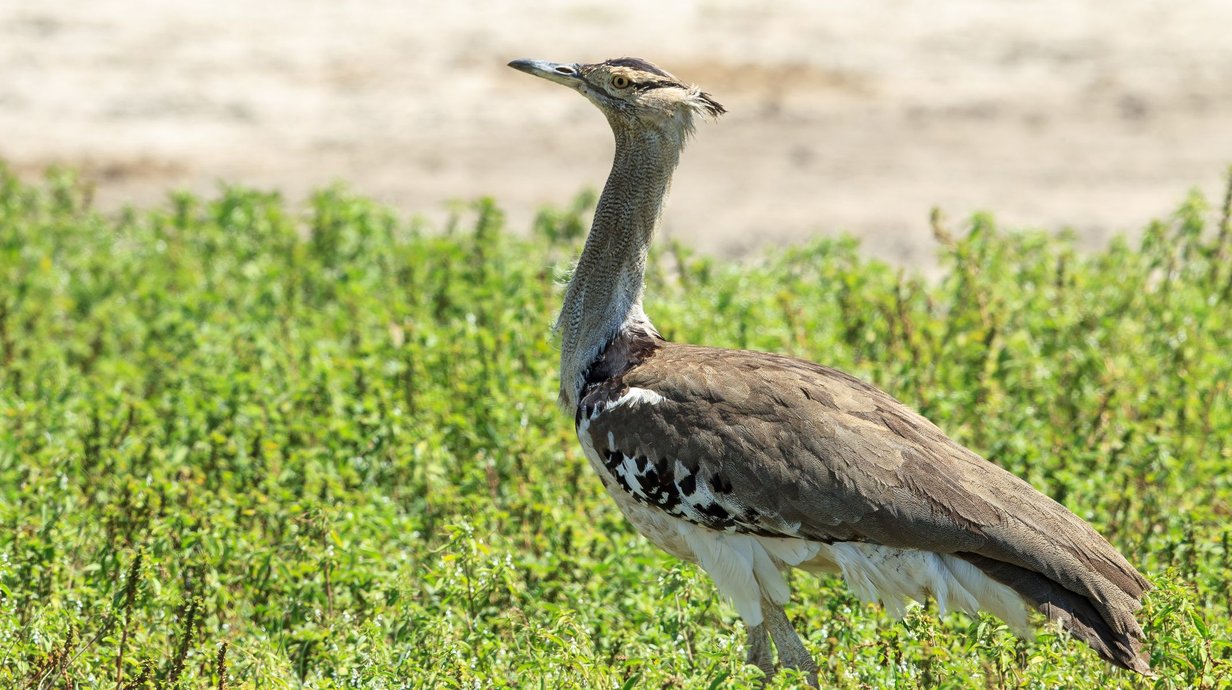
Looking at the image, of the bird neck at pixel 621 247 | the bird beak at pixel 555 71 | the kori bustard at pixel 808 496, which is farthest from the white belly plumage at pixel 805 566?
the bird beak at pixel 555 71

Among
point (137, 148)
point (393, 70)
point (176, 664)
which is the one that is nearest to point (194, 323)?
point (176, 664)

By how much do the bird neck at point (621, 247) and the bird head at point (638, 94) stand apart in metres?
0.04

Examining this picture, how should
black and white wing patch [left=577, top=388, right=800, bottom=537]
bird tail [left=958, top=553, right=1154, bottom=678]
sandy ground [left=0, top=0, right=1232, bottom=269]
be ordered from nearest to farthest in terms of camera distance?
1. bird tail [left=958, top=553, right=1154, bottom=678]
2. black and white wing patch [left=577, top=388, right=800, bottom=537]
3. sandy ground [left=0, top=0, right=1232, bottom=269]

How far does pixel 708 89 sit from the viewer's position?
468 inches

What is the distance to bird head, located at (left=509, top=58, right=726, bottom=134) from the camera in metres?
4.43

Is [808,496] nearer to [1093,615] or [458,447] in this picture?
[1093,615]

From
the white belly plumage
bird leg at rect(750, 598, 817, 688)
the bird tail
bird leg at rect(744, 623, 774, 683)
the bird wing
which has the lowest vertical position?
bird leg at rect(744, 623, 774, 683)

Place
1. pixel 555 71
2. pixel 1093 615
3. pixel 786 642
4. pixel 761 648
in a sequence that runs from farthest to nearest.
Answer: pixel 555 71
pixel 761 648
pixel 786 642
pixel 1093 615

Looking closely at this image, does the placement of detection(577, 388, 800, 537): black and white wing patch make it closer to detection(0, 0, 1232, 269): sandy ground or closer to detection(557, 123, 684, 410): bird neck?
detection(557, 123, 684, 410): bird neck

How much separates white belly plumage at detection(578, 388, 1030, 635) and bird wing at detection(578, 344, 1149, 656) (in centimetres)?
4

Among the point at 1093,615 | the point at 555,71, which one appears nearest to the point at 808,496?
the point at 1093,615

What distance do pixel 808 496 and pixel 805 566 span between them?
0.34 metres

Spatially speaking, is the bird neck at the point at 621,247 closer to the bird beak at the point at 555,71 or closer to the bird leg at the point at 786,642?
the bird beak at the point at 555,71

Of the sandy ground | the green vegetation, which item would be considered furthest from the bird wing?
the sandy ground
